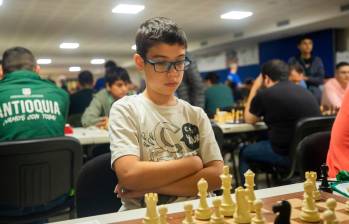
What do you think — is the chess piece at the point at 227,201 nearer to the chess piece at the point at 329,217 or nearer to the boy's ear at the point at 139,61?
the chess piece at the point at 329,217

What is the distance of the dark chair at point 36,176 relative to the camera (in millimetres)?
2068

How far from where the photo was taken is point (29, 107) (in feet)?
8.16

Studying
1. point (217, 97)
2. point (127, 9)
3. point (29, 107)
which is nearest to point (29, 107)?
point (29, 107)

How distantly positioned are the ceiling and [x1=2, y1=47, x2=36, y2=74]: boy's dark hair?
510 cm

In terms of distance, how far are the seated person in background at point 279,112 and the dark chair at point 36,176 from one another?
191 cm

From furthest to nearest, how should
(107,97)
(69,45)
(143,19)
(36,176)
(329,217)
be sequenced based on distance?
1. (69,45)
2. (143,19)
3. (107,97)
4. (36,176)
5. (329,217)

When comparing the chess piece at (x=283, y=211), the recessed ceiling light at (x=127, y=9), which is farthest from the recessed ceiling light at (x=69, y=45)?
the chess piece at (x=283, y=211)

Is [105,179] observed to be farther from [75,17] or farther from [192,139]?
[75,17]

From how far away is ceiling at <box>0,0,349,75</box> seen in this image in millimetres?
8148

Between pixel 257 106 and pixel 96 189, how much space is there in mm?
2387

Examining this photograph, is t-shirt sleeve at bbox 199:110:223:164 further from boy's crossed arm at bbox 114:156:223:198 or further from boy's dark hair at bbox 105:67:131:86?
boy's dark hair at bbox 105:67:131:86

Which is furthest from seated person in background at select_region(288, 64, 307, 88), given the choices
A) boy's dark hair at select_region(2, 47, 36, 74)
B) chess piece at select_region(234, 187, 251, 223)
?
chess piece at select_region(234, 187, 251, 223)

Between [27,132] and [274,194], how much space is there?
1.77 metres

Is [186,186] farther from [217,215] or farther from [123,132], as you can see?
[217,215]
